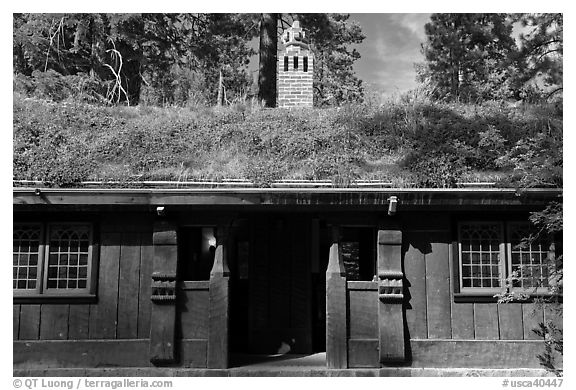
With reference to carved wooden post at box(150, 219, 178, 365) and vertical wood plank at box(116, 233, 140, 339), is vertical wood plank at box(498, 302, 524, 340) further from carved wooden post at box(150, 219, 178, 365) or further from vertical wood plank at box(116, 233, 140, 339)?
vertical wood plank at box(116, 233, 140, 339)

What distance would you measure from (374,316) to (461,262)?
4.55 ft

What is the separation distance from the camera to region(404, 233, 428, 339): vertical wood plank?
759 centimetres

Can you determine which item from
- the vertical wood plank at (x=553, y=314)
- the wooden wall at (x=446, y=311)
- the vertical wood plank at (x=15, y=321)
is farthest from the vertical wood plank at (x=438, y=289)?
the vertical wood plank at (x=15, y=321)

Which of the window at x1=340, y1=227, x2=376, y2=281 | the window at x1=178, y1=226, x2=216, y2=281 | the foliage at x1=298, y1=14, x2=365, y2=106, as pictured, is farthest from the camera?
the foliage at x1=298, y1=14, x2=365, y2=106

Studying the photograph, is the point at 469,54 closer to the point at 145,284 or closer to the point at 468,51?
the point at 468,51

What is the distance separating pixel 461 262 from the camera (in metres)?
7.70

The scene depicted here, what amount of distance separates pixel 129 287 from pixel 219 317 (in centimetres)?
128

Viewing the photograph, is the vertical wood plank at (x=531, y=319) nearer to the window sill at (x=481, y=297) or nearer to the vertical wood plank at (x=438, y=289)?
the window sill at (x=481, y=297)

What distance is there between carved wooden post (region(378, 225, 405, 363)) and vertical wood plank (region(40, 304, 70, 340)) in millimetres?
4180

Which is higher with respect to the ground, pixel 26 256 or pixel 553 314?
pixel 26 256

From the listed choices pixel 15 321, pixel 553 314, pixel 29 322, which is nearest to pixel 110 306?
pixel 29 322

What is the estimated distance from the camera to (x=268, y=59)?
15.3 meters

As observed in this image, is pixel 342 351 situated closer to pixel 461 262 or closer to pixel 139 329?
pixel 461 262

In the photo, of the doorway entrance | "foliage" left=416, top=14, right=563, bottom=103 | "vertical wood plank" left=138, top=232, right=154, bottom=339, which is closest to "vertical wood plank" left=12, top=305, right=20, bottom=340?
"vertical wood plank" left=138, top=232, right=154, bottom=339
